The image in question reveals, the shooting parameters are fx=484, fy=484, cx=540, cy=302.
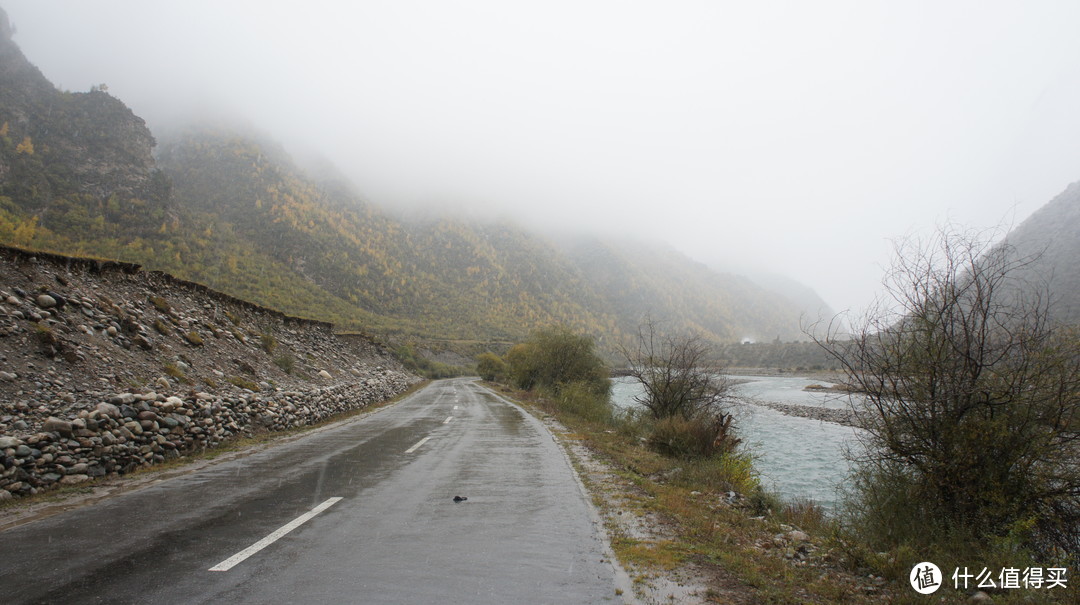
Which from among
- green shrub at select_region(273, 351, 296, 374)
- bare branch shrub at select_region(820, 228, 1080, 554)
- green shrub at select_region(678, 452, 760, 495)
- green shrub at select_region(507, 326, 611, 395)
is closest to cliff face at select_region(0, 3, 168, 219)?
green shrub at select_region(273, 351, 296, 374)

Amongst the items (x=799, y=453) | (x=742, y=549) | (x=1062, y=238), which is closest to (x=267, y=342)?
(x=742, y=549)

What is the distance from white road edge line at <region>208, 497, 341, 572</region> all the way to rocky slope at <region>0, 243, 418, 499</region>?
414 centimetres

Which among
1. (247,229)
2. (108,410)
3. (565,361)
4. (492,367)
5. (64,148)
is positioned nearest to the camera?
(108,410)

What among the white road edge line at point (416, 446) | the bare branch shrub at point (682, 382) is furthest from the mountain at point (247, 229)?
the bare branch shrub at point (682, 382)

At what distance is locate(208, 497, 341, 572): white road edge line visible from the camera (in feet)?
14.1

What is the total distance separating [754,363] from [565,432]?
120 metres

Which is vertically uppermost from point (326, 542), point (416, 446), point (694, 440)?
point (326, 542)

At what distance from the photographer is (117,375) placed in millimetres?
9742

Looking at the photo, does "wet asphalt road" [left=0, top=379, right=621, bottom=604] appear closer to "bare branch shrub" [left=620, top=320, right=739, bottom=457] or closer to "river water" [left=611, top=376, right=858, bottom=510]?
"river water" [left=611, top=376, right=858, bottom=510]

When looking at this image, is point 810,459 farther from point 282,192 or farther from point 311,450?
point 282,192

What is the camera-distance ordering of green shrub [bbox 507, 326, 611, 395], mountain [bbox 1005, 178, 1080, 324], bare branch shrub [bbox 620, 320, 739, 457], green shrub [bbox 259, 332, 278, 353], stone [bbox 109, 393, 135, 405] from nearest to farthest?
A: stone [bbox 109, 393, 135, 405], bare branch shrub [bbox 620, 320, 739, 457], green shrub [bbox 259, 332, 278, 353], mountain [bbox 1005, 178, 1080, 324], green shrub [bbox 507, 326, 611, 395]

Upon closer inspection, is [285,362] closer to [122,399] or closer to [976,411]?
[122,399]

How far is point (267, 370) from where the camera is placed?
1733 centimetres

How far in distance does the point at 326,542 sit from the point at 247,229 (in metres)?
126
